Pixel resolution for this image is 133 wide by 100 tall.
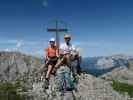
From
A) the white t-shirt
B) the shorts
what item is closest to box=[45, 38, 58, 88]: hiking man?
the shorts

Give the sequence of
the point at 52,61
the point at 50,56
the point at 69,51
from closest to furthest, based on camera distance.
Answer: the point at 69,51 → the point at 50,56 → the point at 52,61

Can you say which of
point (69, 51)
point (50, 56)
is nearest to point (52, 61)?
point (50, 56)

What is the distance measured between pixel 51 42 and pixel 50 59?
1662 millimetres

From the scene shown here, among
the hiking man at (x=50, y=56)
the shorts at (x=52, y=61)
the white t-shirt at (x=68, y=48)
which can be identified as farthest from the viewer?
the shorts at (x=52, y=61)

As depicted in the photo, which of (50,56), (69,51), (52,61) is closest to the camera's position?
(69,51)

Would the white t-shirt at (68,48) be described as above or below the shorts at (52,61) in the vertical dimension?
above

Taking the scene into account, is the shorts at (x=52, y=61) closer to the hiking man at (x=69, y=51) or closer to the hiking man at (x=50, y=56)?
the hiking man at (x=50, y=56)

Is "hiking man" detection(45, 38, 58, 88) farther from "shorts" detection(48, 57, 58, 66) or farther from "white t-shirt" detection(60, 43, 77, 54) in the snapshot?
"white t-shirt" detection(60, 43, 77, 54)

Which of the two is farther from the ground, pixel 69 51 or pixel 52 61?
pixel 69 51

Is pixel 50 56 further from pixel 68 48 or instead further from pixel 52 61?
pixel 68 48

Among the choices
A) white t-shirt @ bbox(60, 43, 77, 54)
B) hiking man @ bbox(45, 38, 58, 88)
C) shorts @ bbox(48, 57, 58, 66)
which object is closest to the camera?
white t-shirt @ bbox(60, 43, 77, 54)

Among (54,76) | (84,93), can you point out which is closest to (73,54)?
(54,76)

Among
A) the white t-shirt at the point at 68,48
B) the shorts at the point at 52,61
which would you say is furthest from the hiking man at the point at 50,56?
the white t-shirt at the point at 68,48

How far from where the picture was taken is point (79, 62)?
22.6m
